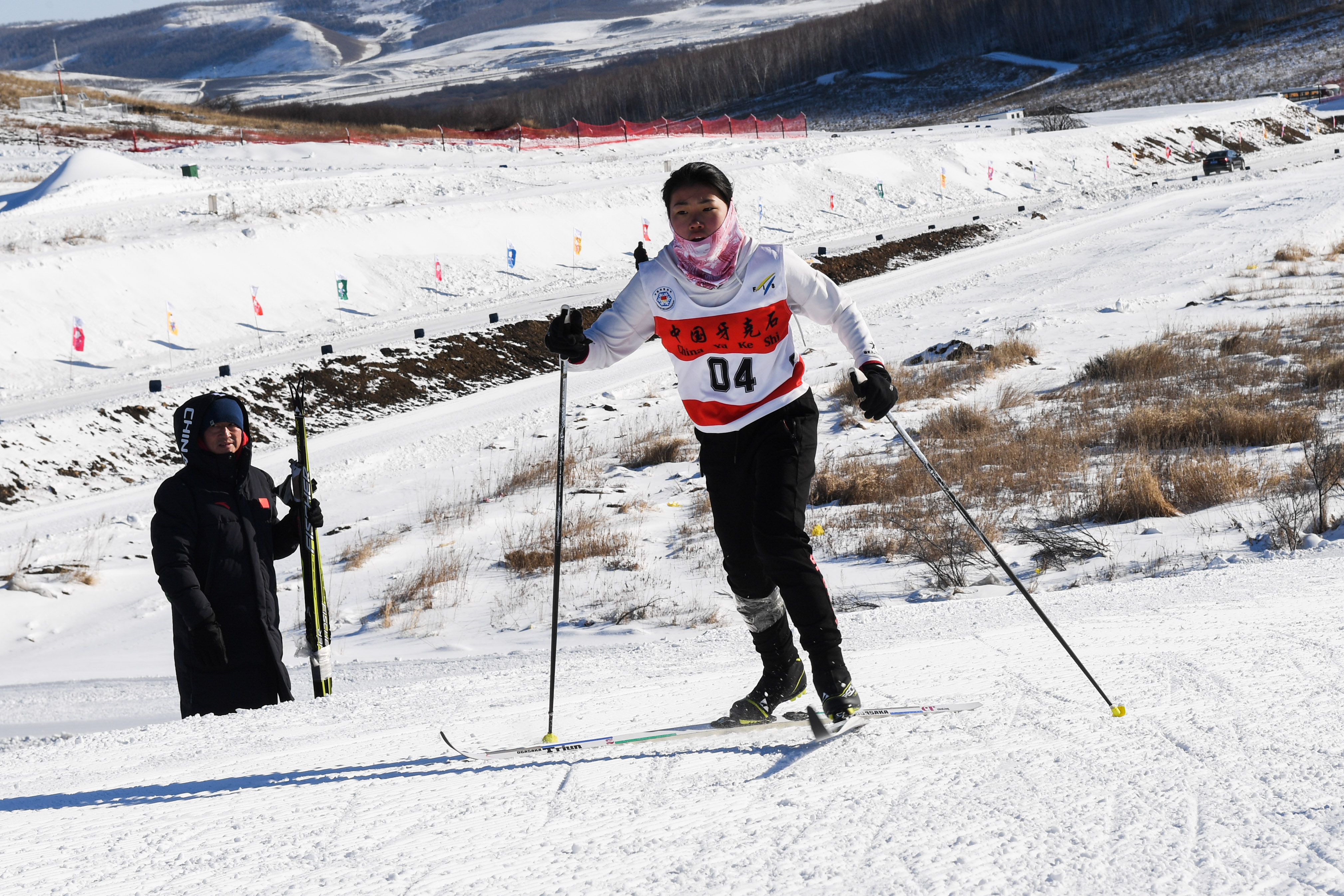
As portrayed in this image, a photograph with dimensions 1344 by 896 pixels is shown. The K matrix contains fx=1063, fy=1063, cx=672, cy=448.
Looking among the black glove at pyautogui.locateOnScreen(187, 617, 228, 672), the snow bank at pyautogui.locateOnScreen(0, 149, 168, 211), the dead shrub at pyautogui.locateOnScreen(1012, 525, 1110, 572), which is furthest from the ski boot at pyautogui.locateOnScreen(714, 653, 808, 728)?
the snow bank at pyautogui.locateOnScreen(0, 149, 168, 211)

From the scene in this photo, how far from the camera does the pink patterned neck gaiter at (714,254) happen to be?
142 inches

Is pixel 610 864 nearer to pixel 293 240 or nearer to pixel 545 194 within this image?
pixel 293 240

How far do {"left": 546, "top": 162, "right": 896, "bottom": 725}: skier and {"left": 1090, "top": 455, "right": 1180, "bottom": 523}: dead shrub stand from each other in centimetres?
474

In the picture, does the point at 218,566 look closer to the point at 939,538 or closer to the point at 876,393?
the point at 876,393

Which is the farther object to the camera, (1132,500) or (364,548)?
(364,548)

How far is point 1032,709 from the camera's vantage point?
3631 millimetres

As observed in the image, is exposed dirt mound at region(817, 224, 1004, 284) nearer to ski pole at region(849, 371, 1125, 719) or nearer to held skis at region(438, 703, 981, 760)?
ski pole at region(849, 371, 1125, 719)

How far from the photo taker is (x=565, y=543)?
8.79m

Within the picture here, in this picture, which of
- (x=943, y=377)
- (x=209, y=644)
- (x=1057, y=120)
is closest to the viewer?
(x=209, y=644)

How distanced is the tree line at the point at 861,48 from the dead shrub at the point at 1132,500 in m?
102

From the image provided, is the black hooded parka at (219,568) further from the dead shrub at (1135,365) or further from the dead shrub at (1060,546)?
the dead shrub at (1135,365)

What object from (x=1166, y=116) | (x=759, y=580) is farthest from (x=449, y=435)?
(x=1166, y=116)

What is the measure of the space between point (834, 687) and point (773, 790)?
1.92ft

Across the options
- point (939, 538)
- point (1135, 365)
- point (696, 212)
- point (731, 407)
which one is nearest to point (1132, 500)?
point (939, 538)
